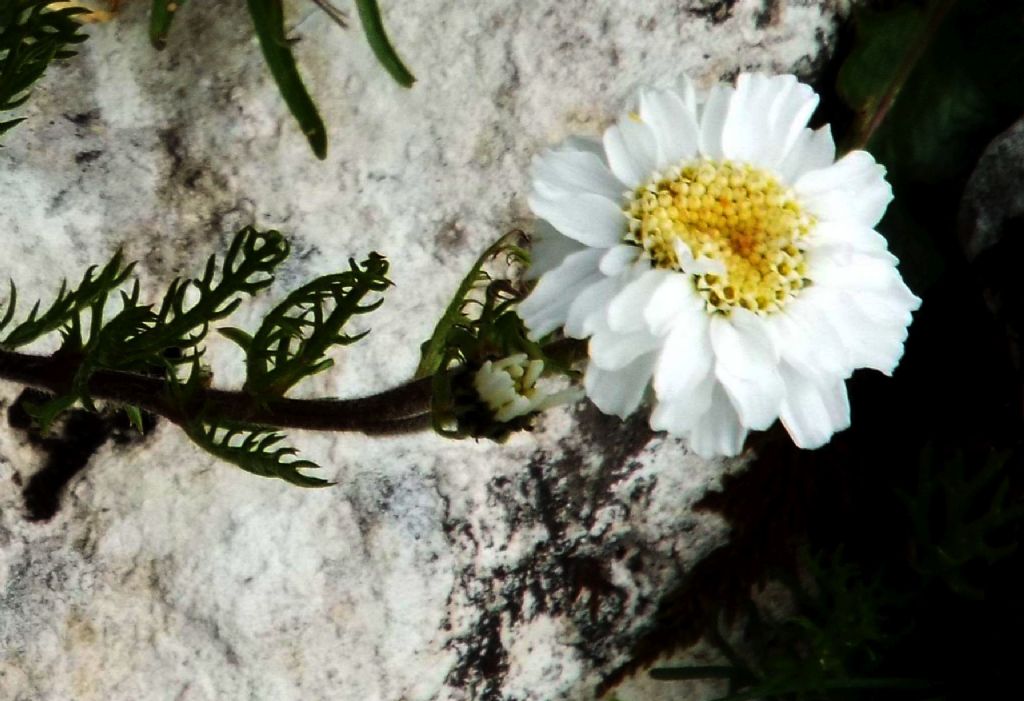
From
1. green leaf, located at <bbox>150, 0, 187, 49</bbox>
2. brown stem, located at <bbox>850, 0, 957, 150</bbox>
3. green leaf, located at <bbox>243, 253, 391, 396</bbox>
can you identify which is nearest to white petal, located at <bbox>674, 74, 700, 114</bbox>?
green leaf, located at <bbox>243, 253, 391, 396</bbox>

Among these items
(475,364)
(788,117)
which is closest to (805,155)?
(788,117)

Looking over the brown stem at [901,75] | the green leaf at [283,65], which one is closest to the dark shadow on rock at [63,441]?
the green leaf at [283,65]

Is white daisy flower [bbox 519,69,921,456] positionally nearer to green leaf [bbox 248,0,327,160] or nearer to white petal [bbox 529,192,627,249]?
white petal [bbox 529,192,627,249]

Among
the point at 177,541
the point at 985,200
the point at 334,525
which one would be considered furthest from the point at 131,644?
the point at 985,200

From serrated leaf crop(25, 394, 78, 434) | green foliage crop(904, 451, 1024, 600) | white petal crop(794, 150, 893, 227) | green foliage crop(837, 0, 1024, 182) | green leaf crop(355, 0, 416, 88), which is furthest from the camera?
green foliage crop(837, 0, 1024, 182)

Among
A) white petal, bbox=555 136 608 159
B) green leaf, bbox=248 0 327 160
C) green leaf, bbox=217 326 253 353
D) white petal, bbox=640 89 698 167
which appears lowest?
green leaf, bbox=217 326 253 353

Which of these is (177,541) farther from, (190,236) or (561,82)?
(561,82)

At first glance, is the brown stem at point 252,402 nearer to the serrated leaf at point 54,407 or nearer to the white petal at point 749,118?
the serrated leaf at point 54,407

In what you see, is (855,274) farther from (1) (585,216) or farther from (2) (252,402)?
(2) (252,402)
